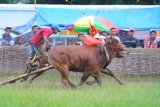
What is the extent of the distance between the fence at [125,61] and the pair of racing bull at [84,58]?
4124mm

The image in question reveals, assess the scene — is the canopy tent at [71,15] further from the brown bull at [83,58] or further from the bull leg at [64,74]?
the bull leg at [64,74]

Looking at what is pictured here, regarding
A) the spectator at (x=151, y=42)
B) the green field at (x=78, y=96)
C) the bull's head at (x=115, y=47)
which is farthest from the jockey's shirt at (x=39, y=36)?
the spectator at (x=151, y=42)

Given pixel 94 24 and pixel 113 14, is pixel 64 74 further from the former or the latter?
pixel 113 14

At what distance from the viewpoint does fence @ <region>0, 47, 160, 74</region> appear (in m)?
21.1

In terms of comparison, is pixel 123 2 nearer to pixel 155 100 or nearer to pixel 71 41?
pixel 71 41

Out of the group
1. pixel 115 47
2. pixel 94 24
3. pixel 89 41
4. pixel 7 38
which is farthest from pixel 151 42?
pixel 89 41

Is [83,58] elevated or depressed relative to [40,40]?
depressed

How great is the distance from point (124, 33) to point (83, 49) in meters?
7.10

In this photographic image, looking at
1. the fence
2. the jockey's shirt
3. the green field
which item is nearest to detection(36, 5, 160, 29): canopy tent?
→ the fence

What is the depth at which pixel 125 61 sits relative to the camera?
21.2m

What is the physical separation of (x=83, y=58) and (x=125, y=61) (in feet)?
15.5

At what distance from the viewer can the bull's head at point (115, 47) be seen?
16922 millimetres

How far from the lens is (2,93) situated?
46.8 feet

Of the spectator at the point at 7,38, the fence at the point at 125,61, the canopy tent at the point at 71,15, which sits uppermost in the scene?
the canopy tent at the point at 71,15
